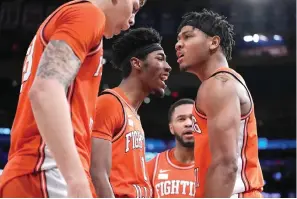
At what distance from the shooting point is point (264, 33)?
11953 millimetres

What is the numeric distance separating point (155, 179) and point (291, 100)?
9.28 meters

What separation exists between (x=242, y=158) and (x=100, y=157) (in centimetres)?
75

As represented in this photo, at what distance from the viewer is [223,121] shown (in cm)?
255

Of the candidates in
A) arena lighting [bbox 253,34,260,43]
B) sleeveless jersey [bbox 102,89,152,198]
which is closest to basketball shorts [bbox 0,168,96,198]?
sleeveless jersey [bbox 102,89,152,198]

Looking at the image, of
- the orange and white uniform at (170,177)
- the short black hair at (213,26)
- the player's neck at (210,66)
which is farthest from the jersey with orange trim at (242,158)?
the orange and white uniform at (170,177)

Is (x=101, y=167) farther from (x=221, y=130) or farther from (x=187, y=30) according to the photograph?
(x=187, y=30)

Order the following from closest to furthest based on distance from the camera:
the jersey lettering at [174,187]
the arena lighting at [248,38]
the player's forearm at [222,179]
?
1. the player's forearm at [222,179]
2. the jersey lettering at [174,187]
3. the arena lighting at [248,38]

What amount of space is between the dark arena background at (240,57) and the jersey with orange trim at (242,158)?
8657 mm

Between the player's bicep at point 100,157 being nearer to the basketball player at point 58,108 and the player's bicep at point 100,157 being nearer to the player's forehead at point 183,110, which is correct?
the basketball player at point 58,108

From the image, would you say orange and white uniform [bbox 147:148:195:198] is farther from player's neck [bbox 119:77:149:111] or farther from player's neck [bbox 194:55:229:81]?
player's neck [bbox 194:55:229:81]

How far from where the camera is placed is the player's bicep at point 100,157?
2770mm

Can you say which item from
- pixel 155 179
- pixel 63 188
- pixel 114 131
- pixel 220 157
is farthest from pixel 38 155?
pixel 155 179

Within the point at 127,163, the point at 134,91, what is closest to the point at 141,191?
the point at 127,163

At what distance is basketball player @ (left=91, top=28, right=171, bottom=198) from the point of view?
282 centimetres
